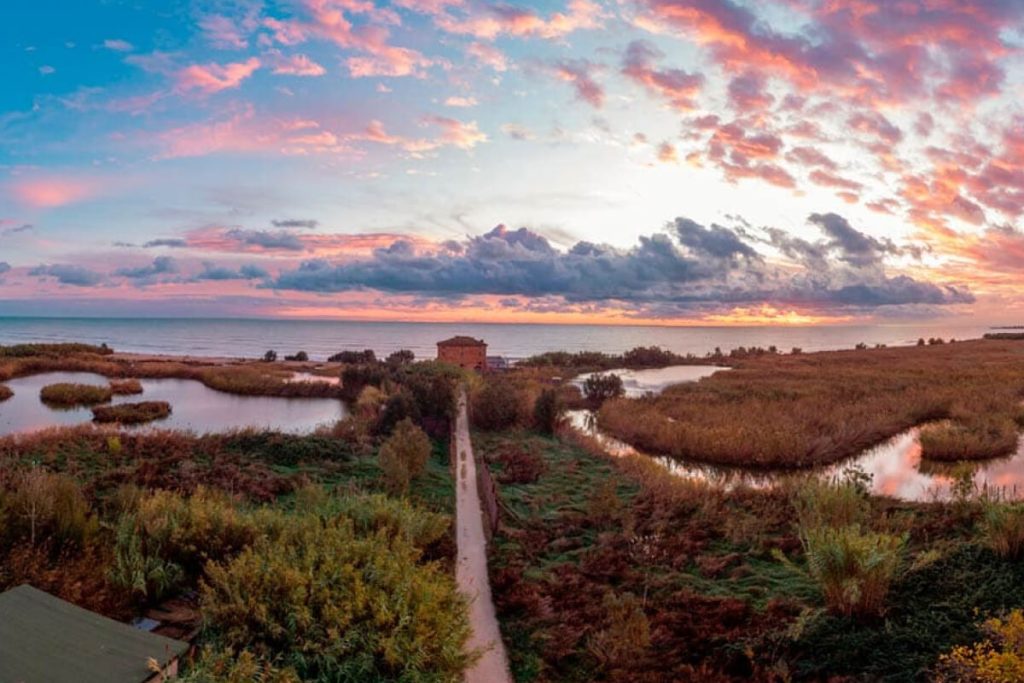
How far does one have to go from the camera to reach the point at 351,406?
29000 millimetres

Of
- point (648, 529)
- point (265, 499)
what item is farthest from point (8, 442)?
point (648, 529)

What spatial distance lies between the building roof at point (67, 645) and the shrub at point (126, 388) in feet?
90.8

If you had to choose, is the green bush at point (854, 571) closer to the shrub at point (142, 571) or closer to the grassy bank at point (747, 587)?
the grassy bank at point (747, 587)

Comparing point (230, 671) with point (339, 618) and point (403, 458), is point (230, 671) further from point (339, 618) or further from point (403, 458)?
point (403, 458)

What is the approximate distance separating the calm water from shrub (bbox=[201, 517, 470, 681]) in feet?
36.6

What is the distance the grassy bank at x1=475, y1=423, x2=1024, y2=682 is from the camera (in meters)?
6.77

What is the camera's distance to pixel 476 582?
30.3 ft

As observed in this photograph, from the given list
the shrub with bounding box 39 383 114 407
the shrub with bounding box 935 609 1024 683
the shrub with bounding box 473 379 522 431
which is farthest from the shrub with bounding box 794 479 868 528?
the shrub with bounding box 39 383 114 407

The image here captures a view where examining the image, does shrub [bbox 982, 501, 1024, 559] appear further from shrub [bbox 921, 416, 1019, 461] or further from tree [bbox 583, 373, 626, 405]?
tree [bbox 583, 373, 626, 405]

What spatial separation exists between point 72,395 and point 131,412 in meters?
5.33

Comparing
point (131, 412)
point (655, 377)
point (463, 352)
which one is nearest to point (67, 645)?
point (131, 412)

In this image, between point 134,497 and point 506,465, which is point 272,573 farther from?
point 506,465

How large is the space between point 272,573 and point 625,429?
59.5 ft

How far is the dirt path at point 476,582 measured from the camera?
6.95 m
